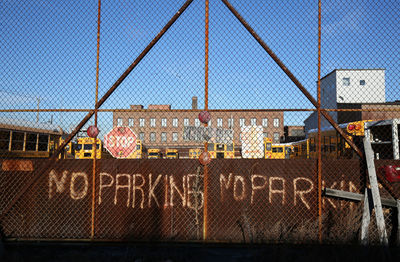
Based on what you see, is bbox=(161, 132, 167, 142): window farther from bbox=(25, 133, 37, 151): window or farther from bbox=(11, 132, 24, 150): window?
bbox=(11, 132, 24, 150): window

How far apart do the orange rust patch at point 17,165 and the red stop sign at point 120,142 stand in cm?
127

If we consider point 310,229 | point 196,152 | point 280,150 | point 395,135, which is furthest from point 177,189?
point 280,150

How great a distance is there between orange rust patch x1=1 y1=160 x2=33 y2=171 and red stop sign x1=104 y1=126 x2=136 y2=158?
1.27 metres

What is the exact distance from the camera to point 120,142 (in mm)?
5512

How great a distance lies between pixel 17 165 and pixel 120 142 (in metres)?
1.72

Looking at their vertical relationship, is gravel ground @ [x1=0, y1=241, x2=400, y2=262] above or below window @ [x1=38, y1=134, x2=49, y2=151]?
below

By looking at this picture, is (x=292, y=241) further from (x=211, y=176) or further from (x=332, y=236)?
(x=211, y=176)

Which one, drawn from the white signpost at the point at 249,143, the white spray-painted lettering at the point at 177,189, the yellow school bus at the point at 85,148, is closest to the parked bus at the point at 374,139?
the white signpost at the point at 249,143

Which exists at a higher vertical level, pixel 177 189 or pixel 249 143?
pixel 249 143

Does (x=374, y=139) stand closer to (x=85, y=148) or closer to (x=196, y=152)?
(x=196, y=152)

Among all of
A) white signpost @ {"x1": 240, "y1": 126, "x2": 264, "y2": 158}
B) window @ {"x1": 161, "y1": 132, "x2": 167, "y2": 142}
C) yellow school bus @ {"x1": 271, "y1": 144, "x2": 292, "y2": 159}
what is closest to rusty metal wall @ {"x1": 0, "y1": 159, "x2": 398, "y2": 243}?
white signpost @ {"x1": 240, "y1": 126, "x2": 264, "y2": 158}

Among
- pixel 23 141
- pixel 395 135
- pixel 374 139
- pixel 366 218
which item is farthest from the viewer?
pixel 23 141

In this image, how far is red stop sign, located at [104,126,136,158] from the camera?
5352 mm

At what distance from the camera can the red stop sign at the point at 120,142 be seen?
17.6ft
